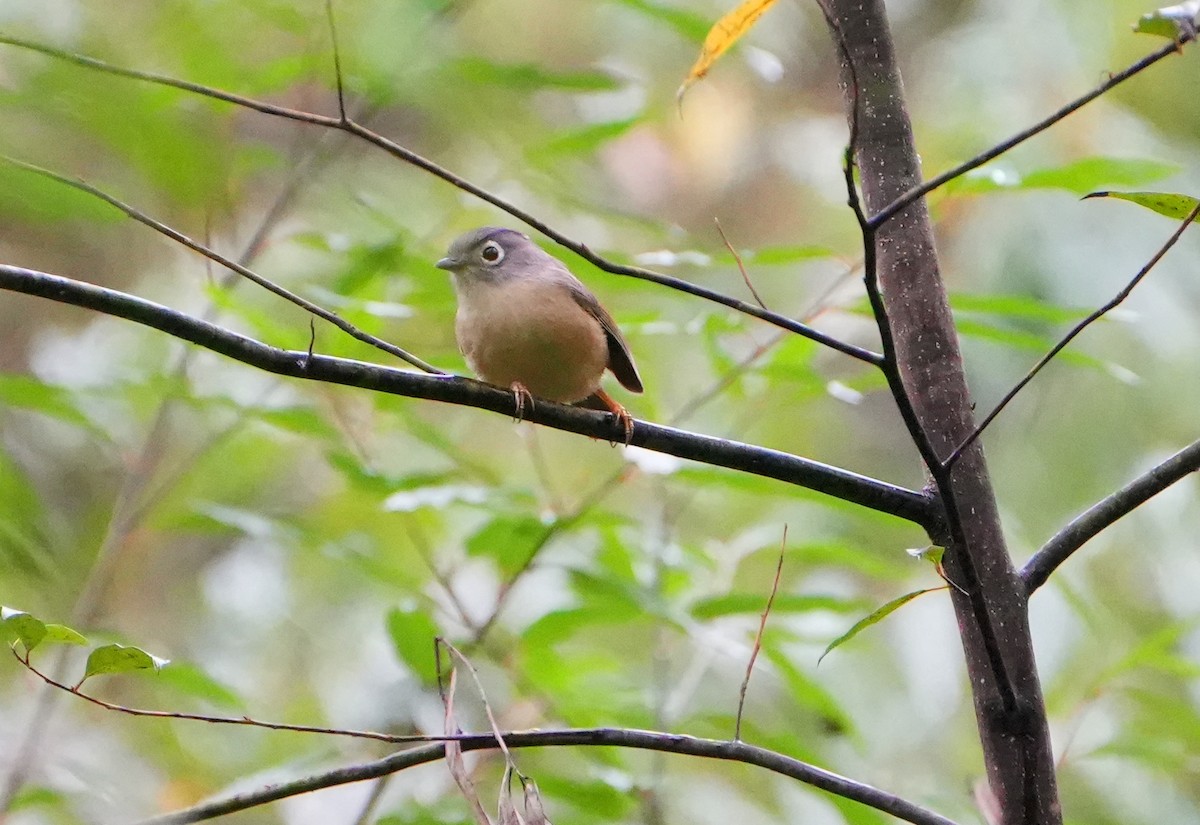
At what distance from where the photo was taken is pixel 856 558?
2.89 metres

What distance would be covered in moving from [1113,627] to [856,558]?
8.28 feet

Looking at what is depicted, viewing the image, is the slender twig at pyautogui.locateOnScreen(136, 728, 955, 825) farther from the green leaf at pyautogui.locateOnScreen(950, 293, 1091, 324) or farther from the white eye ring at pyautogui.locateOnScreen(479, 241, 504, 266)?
the white eye ring at pyautogui.locateOnScreen(479, 241, 504, 266)

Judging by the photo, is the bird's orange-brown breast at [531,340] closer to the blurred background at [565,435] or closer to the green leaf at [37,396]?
the blurred background at [565,435]

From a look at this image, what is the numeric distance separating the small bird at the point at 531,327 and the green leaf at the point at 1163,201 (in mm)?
1521

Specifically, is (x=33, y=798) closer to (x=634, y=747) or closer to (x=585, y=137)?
(x=634, y=747)

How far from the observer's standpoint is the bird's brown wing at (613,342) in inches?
126

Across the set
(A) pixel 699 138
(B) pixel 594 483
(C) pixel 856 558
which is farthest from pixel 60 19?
(A) pixel 699 138

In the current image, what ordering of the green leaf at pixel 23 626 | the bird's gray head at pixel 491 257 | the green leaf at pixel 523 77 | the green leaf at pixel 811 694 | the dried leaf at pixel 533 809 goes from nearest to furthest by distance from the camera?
the green leaf at pixel 23 626, the dried leaf at pixel 533 809, the green leaf at pixel 811 694, the green leaf at pixel 523 77, the bird's gray head at pixel 491 257

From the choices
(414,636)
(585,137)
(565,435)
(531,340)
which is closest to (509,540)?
(414,636)

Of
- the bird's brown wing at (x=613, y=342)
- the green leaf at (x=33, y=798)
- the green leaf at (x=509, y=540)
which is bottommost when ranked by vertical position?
→ the green leaf at (x=33, y=798)

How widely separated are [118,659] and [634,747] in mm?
660

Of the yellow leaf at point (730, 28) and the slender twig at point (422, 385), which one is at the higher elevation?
the yellow leaf at point (730, 28)

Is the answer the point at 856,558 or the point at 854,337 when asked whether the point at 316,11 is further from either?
the point at 854,337

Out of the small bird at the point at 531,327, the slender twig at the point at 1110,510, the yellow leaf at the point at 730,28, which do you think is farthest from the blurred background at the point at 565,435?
the yellow leaf at the point at 730,28
